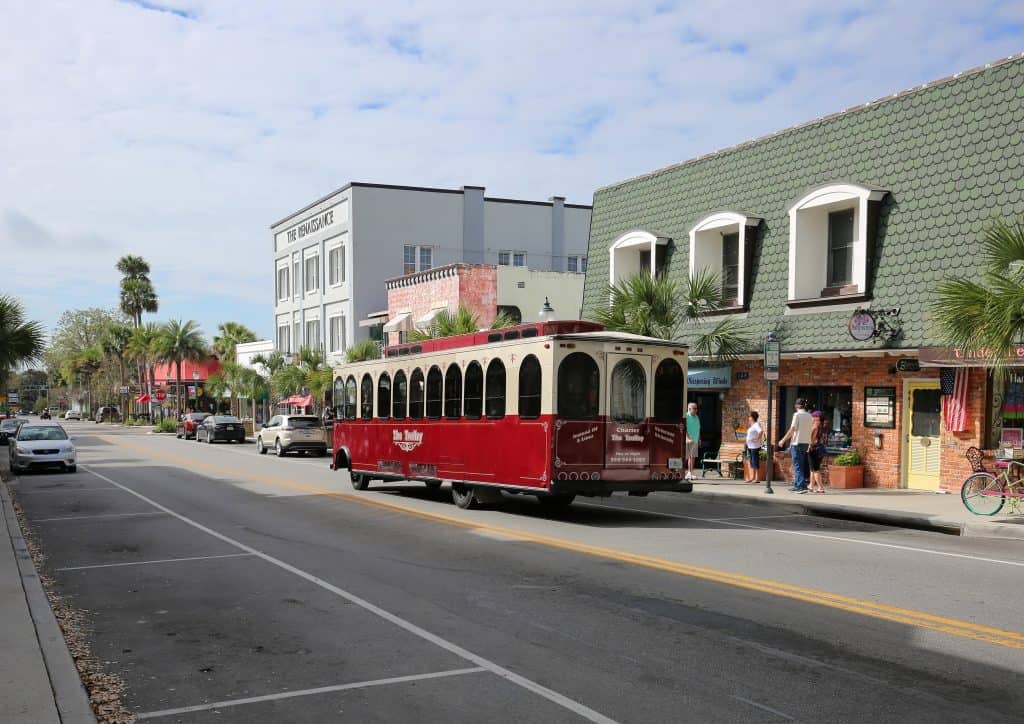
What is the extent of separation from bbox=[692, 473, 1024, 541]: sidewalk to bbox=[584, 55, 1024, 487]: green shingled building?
4.04ft

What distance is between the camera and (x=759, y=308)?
75.9 feet

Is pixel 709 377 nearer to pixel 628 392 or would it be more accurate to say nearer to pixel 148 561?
pixel 628 392

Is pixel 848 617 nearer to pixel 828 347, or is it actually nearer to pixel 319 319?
pixel 828 347

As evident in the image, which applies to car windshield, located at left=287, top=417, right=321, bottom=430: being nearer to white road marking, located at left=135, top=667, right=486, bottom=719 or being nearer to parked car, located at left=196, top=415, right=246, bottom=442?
parked car, located at left=196, top=415, right=246, bottom=442

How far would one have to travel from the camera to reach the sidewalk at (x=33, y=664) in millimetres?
5758

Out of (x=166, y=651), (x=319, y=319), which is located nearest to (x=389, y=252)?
(x=319, y=319)

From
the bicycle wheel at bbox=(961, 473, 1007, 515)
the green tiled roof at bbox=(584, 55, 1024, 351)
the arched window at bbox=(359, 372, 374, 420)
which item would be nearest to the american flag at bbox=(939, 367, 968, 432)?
the green tiled roof at bbox=(584, 55, 1024, 351)

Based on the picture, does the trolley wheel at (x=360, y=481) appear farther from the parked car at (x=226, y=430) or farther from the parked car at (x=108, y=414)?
the parked car at (x=108, y=414)

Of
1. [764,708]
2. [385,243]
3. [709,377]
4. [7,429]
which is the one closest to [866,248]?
[709,377]

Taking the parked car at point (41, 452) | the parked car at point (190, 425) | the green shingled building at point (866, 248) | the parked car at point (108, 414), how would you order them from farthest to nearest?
the parked car at point (108, 414), the parked car at point (190, 425), the parked car at point (41, 452), the green shingled building at point (866, 248)

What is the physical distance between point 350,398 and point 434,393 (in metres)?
4.63

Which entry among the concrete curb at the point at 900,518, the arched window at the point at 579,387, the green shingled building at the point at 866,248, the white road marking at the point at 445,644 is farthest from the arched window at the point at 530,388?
the green shingled building at the point at 866,248

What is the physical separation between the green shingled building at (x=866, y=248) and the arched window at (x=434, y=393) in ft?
27.0

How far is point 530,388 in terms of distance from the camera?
1569cm
